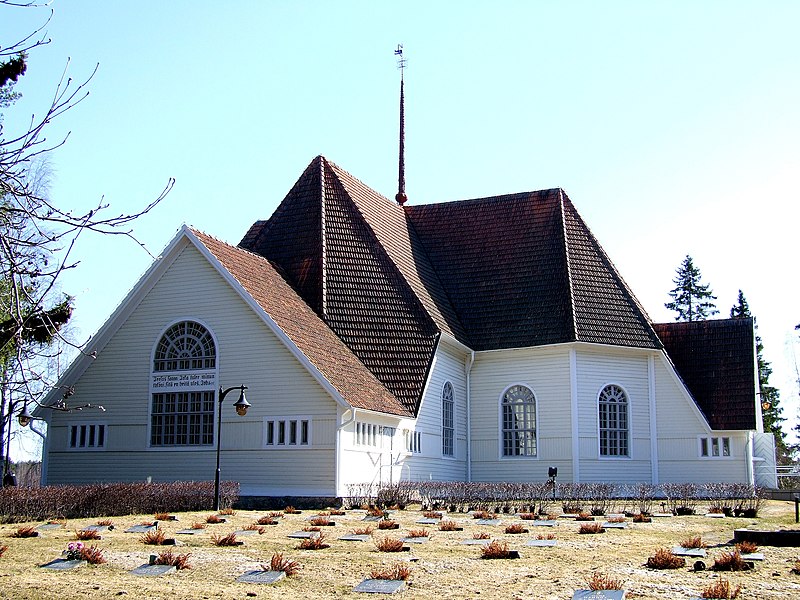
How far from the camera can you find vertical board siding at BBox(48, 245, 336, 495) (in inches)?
1019

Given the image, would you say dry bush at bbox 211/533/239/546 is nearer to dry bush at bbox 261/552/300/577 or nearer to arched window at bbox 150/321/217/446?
dry bush at bbox 261/552/300/577

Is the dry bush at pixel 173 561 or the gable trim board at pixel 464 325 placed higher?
the gable trim board at pixel 464 325

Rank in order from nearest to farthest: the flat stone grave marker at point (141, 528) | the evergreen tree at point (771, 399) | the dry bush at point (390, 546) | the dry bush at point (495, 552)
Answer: the dry bush at point (495, 552) < the dry bush at point (390, 546) < the flat stone grave marker at point (141, 528) < the evergreen tree at point (771, 399)

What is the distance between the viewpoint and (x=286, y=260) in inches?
1284

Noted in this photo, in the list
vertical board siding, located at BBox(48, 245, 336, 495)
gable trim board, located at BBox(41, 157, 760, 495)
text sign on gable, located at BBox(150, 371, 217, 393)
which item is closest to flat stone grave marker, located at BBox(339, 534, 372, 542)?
vertical board siding, located at BBox(48, 245, 336, 495)

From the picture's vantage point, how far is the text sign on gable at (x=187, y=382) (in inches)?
1085

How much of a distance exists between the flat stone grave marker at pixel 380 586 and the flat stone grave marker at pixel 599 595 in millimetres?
1862

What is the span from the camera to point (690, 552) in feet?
42.3

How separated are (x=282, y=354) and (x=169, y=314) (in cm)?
416

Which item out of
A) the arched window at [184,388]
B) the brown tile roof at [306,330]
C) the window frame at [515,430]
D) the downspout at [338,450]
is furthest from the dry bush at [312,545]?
the window frame at [515,430]

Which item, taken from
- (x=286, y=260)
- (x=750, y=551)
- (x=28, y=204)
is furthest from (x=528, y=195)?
(x=28, y=204)

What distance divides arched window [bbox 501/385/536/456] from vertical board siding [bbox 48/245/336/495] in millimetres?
10243

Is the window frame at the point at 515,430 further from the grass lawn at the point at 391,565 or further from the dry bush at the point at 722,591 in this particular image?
the dry bush at the point at 722,591

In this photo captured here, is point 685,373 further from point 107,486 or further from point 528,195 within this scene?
point 107,486
